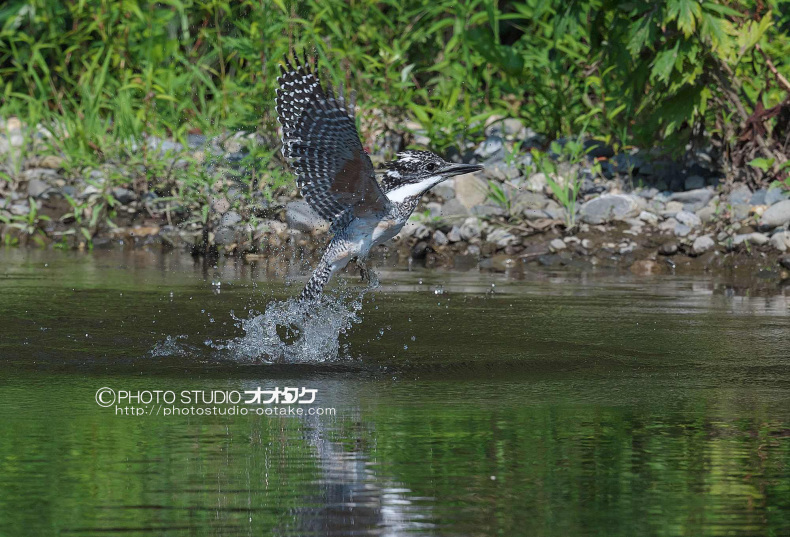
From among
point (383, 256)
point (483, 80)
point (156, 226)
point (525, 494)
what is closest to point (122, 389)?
point (525, 494)

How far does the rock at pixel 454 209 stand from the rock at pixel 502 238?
1.18 feet

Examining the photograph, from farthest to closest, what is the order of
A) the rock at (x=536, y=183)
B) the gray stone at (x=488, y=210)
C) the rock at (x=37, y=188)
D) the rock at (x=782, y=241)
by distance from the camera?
the rock at (x=37, y=188)
the rock at (x=536, y=183)
the gray stone at (x=488, y=210)
the rock at (x=782, y=241)

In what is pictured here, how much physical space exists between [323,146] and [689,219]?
4860 millimetres

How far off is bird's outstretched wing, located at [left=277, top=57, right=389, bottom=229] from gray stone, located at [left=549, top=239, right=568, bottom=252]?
395 cm

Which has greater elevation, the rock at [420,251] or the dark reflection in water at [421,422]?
the rock at [420,251]

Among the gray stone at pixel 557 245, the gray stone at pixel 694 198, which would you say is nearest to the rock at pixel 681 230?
the gray stone at pixel 694 198

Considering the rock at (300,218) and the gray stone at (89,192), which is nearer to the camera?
the rock at (300,218)

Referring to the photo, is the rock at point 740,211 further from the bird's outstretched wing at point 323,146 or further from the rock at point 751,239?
the bird's outstretched wing at point 323,146

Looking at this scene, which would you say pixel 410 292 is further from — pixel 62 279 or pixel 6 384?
pixel 6 384

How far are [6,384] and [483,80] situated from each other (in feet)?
27.3

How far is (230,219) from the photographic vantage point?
10.6 meters

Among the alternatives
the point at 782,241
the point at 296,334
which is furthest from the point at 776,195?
the point at 296,334

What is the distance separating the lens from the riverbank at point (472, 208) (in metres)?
10.2

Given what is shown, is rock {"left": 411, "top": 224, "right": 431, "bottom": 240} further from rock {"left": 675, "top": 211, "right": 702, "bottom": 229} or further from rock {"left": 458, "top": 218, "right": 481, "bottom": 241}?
rock {"left": 675, "top": 211, "right": 702, "bottom": 229}
